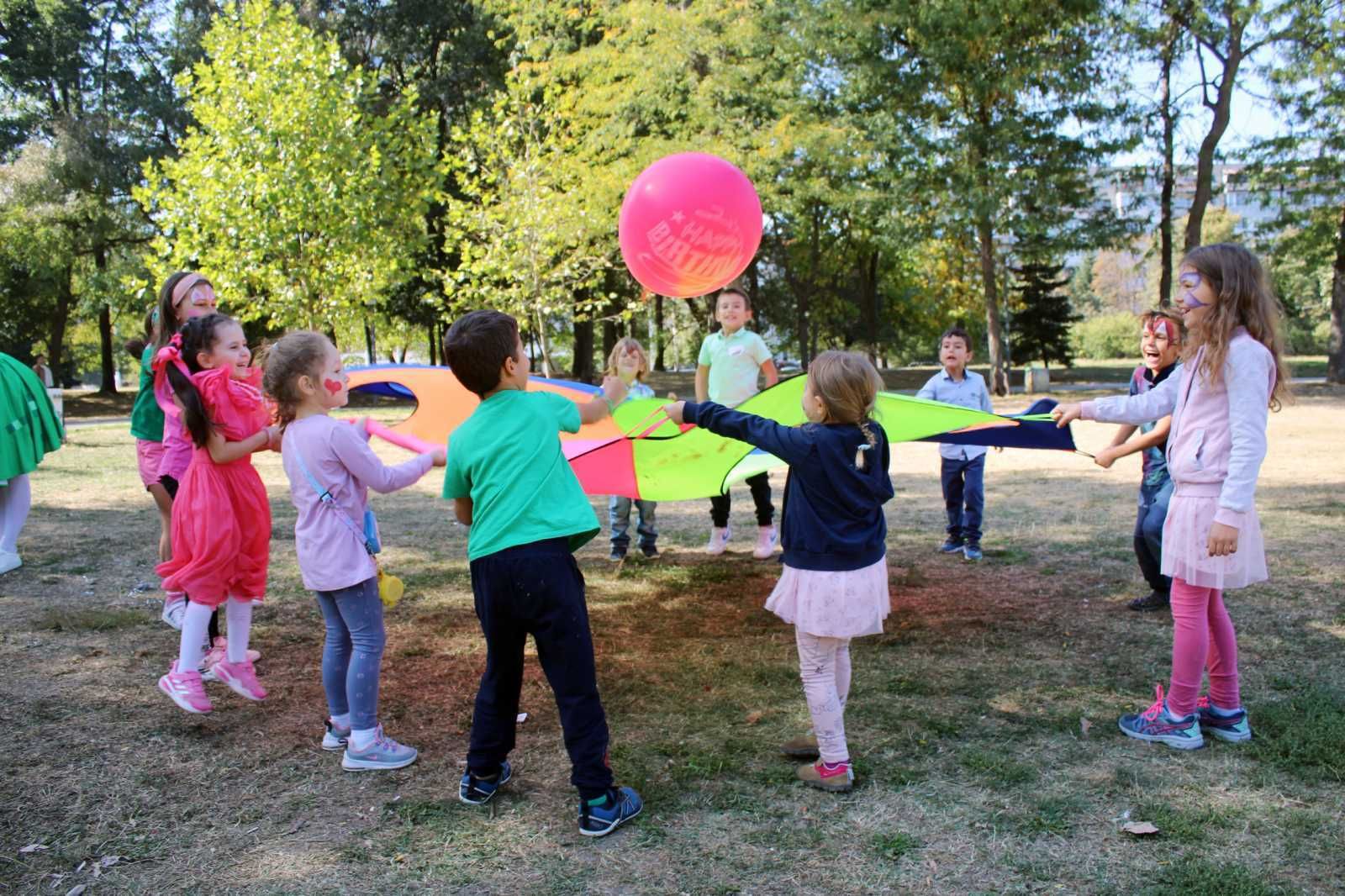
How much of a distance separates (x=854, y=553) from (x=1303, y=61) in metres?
22.6

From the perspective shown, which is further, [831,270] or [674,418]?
[831,270]

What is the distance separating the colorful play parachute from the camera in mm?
4164

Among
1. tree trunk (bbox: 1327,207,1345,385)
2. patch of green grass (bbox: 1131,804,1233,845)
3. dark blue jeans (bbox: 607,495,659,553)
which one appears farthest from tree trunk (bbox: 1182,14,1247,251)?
patch of green grass (bbox: 1131,804,1233,845)

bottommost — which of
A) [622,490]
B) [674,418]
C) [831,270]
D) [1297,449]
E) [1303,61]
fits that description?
[1297,449]

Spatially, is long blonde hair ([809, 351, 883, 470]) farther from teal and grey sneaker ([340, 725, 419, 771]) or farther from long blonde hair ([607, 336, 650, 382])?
long blonde hair ([607, 336, 650, 382])

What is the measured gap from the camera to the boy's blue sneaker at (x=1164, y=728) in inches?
132

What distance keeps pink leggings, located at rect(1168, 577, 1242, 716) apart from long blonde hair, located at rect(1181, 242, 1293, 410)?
Result: 0.69m

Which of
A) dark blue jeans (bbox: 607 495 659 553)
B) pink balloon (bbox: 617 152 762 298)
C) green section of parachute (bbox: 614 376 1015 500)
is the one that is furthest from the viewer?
Result: dark blue jeans (bbox: 607 495 659 553)

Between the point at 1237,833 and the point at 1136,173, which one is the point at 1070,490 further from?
the point at 1136,173

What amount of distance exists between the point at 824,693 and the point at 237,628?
2251 mm

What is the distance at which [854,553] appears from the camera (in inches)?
119

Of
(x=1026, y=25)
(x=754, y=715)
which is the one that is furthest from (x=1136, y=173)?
(x=754, y=715)

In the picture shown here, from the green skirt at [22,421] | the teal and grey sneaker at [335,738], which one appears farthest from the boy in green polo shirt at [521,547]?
the green skirt at [22,421]

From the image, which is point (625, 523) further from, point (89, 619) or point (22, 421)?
point (22, 421)
